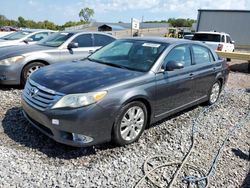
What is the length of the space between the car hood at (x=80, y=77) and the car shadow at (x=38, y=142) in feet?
2.60

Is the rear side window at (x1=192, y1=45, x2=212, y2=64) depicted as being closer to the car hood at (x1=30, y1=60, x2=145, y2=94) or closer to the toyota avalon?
the toyota avalon

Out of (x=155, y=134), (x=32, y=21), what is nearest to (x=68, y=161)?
(x=155, y=134)

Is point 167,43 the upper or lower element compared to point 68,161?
upper

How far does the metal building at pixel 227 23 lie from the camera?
1072 inches

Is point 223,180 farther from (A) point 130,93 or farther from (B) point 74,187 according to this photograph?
(B) point 74,187

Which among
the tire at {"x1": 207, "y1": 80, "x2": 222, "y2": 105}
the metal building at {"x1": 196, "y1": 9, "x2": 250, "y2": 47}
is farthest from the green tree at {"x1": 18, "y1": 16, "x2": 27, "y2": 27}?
the tire at {"x1": 207, "y1": 80, "x2": 222, "y2": 105}

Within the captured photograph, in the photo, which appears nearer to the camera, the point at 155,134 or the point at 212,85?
the point at 155,134

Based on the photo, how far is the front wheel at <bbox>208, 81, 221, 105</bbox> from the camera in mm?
6074

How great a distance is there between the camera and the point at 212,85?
597 cm

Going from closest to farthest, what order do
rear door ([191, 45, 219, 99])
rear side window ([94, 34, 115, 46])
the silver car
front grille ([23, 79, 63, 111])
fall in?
front grille ([23, 79, 63, 111])
rear door ([191, 45, 219, 99])
rear side window ([94, 34, 115, 46])
the silver car

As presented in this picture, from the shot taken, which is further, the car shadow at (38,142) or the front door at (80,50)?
the front door at (80,50)

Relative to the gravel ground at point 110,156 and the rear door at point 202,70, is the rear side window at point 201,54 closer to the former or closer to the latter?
the rear door at point 202,70

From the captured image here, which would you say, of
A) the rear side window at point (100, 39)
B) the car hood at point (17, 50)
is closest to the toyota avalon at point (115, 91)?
the car hood at point (17, 50)

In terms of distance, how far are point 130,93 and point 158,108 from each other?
29.9 inches
